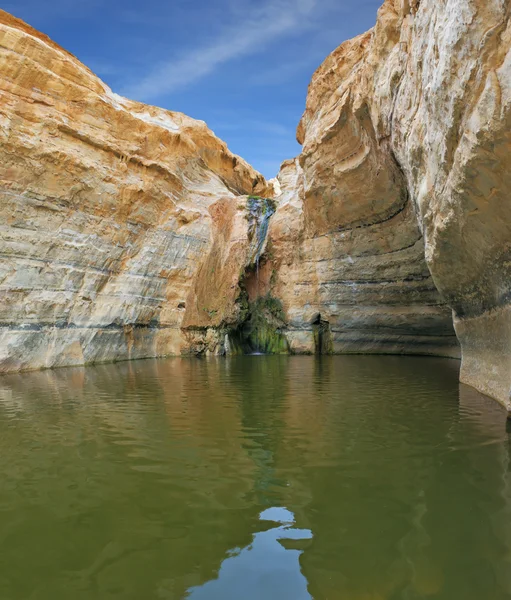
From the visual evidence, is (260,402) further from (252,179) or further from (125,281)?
(252,179)

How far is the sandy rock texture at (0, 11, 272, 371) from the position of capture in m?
14.3

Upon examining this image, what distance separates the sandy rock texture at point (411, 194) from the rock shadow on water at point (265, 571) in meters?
4.02

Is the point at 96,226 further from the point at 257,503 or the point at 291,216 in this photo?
the point at 257,503

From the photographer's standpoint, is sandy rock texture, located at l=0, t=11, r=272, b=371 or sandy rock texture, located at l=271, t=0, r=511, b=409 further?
sandy rock texture, located at l=0, t=11, r=272, b=371

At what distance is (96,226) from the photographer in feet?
55.1

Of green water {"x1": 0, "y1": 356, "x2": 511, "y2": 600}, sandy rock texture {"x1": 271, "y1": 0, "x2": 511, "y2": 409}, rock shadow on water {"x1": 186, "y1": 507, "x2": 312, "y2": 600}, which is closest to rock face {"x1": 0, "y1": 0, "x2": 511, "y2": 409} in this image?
sandy rock texture {"x1": 271, "y1": 0, "x2": 511, "y2": 409}

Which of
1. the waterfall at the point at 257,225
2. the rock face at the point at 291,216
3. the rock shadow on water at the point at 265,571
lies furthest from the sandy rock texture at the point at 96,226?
the rock shadow on water at the point at 265,571

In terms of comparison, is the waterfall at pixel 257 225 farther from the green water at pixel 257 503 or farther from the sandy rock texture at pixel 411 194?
the green water at pixel 257 503

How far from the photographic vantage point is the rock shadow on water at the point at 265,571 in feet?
7.79

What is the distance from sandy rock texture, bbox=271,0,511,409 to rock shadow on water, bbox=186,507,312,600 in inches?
158

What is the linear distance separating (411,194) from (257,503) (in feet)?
27.0

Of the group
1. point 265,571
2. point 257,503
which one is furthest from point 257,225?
point 265,571

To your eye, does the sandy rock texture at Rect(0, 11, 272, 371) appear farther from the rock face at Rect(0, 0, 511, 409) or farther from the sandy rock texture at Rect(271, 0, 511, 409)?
the sandy rock texture at Rect(271, 0, 511, 409)

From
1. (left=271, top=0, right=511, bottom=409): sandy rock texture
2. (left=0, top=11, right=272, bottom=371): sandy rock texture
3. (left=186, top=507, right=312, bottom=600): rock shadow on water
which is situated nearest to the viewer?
(left=186, top=507, right=312, bottom=600): rock shadow on water
